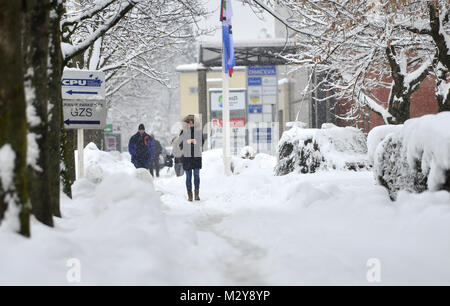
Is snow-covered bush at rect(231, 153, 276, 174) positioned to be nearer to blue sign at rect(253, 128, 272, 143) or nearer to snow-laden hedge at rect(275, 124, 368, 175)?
snow-laden hedge at rect(275, 124, 368, 175)

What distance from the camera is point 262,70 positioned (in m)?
23.4

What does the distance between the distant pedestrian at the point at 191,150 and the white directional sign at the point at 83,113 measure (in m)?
1.79

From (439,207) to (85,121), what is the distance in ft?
23.2

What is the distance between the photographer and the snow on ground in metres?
3.84

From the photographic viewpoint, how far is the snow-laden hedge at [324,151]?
12555 millimetres

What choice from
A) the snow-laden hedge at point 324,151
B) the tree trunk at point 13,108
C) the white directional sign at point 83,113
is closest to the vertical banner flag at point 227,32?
the snow-laden hedge at point 324,151

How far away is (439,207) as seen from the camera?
5.70 meters

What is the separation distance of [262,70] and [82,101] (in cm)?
1446

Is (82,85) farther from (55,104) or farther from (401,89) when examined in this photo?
(401,89)

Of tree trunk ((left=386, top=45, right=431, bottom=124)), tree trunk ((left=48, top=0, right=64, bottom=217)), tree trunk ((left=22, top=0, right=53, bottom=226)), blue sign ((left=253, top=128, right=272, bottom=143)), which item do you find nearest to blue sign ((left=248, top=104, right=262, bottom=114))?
blue sign ((left=253, top=128, right=272, bottom=143))

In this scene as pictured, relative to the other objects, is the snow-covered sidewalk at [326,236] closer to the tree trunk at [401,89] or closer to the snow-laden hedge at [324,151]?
the snow-laden hedge at [324,151]

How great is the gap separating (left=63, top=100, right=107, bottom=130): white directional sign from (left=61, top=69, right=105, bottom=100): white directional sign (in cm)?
13
